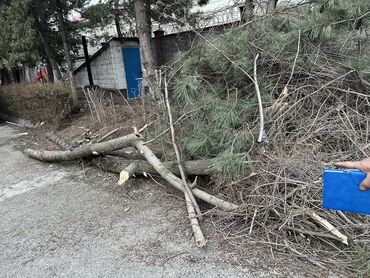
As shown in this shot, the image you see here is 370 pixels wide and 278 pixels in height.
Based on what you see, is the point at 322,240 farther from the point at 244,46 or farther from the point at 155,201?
the point at 244,46

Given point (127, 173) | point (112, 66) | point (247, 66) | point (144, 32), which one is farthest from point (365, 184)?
point (112, 66)

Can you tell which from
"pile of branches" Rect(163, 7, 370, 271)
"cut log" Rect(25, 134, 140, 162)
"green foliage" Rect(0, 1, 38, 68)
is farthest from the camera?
"green foliage" Rect(0, 1, 38, 68)

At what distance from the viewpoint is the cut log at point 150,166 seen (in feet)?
10.9

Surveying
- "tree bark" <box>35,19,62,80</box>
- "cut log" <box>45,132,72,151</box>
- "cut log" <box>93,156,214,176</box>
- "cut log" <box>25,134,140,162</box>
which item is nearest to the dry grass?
"cut log" <box>45,132,72,151</box>

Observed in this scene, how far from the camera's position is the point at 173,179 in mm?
3311

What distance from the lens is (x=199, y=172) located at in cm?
336

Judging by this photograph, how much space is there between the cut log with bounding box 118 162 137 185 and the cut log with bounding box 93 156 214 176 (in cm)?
8

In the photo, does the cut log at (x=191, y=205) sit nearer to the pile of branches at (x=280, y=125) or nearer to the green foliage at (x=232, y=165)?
the pile of branches at (x=280, y=125)

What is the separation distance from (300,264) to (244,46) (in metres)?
2.58

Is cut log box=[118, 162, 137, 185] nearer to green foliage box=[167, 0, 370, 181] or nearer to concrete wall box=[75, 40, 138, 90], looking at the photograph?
green foliage box=[167, 0, 370, 181]

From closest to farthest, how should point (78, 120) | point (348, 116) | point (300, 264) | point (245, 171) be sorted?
point (300, 264), point (245, 171), point (348, 116), point (78, 120)

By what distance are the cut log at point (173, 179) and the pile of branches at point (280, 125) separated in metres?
0.13

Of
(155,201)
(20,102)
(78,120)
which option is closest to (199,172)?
(155,201)

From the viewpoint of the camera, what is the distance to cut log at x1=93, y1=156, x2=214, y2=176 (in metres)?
3.32
